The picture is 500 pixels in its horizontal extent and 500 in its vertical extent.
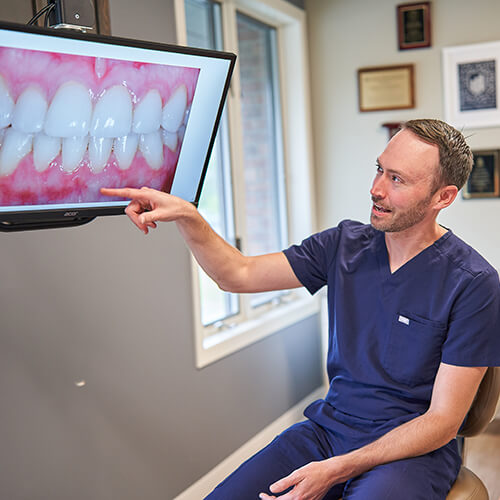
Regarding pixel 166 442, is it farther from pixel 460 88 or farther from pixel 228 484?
pixel 460 88

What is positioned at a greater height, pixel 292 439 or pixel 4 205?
pixel 4 205

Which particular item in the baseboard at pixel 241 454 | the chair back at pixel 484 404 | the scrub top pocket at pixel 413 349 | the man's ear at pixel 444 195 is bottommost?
the baseboard at pixel 241 454

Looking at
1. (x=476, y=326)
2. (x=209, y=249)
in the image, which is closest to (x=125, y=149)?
(x=209, y=249)

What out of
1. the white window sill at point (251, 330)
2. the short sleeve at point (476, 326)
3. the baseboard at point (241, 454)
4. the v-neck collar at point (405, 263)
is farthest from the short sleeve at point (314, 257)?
the baseboard at point (241, 454)

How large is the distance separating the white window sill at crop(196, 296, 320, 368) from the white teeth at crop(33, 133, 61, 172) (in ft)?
4.25

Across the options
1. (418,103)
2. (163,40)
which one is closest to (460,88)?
(418,103)

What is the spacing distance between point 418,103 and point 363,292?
6.27ft

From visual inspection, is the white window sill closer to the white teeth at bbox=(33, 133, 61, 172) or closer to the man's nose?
the man's nose

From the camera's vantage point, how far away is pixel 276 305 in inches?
125

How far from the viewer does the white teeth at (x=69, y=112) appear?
1.11 metres

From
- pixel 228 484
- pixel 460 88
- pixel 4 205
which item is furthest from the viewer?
pixel 460 88

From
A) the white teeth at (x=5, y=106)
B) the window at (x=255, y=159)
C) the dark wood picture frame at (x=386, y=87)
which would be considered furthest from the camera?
the dark wood picture frame at (x=386, y=87)

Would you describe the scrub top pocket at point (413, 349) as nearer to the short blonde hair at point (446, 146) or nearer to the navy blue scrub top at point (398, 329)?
the navy blue scrub top at point (398, 329)

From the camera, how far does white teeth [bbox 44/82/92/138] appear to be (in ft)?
3.65
